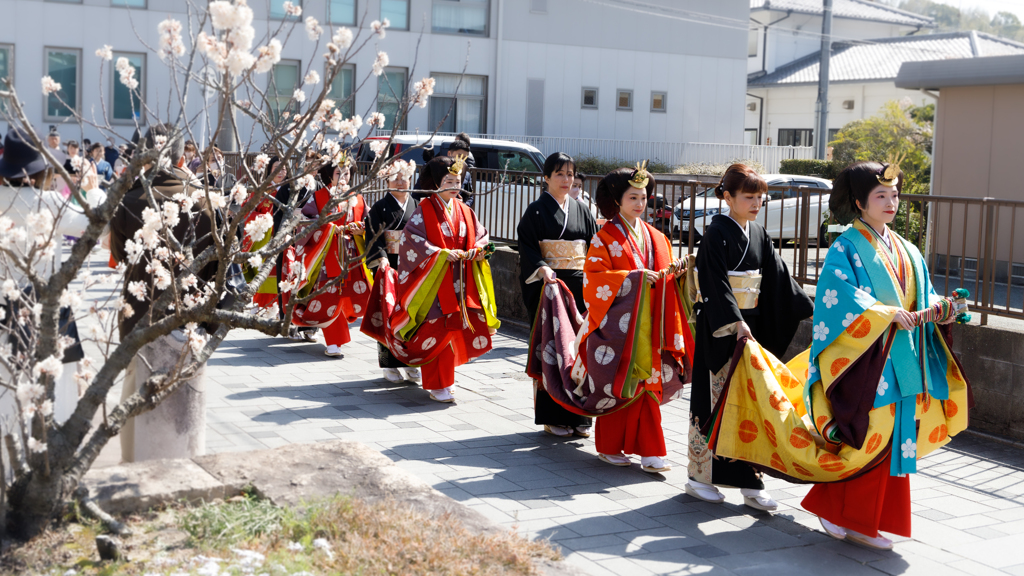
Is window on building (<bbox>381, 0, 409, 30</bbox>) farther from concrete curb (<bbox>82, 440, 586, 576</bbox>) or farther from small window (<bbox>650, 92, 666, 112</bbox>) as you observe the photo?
concrete curb (<bbox>82, 440, 586, 576</bbox>)

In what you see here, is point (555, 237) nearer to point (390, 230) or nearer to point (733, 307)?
point (733, 307)

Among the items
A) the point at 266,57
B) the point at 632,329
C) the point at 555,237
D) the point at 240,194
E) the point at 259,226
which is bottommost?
the point at 632,329

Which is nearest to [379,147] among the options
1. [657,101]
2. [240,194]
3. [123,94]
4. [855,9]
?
[240,194]

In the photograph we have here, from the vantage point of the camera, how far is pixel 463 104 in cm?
2681

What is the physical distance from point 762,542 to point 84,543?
2.76 meters

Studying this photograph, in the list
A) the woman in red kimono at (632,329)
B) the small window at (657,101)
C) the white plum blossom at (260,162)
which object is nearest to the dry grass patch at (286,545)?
the woman in red kimono at (632,329)

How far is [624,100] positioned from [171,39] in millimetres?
26659

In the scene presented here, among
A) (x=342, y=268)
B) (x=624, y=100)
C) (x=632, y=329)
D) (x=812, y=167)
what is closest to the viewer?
(x=632, y=329)

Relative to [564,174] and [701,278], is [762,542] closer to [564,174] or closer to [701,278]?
[701,278]

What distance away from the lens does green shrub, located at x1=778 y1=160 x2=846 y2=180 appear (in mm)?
28125

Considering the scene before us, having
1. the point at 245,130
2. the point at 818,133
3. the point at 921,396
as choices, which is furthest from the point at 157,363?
the point at 818,133

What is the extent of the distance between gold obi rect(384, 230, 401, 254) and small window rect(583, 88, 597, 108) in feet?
68.5

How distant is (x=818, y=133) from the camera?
28547mm

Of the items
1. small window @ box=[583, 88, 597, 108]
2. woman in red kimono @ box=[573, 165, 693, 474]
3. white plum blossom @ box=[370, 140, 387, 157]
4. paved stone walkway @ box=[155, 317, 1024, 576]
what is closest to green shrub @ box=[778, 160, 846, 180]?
small window @ box=[583, 88, 597, 108]
